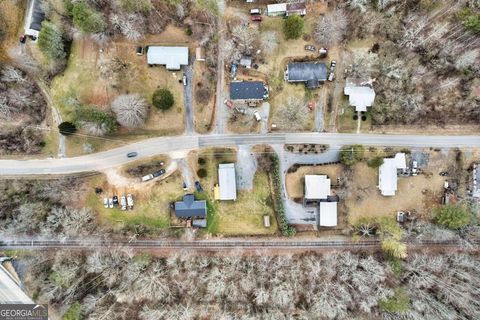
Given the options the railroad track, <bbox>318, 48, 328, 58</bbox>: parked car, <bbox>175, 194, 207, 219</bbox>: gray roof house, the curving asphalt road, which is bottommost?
the railroad track

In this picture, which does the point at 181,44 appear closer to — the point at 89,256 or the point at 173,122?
the point at 173,122

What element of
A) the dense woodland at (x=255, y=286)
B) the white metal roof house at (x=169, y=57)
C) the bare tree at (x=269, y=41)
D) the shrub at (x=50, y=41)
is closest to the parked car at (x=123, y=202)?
the dense woodland at (x=255, y=286)

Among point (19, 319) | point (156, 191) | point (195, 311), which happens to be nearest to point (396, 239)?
point (195, 311)

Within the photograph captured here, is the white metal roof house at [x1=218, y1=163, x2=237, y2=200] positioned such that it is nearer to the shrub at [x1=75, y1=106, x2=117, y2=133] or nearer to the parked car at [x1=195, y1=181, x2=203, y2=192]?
the parked car at [x1=195, y1=181, x2=203, y2=192]

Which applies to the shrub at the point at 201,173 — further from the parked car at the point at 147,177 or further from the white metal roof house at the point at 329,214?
the white metal roof house at the point at 329,214

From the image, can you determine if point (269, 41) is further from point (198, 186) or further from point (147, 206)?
point (147, 206)

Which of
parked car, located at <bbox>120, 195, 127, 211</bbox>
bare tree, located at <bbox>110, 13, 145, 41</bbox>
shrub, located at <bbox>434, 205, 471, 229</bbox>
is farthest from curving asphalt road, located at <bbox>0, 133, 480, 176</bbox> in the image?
bare tree, located at <bbox>110, 13, 145, 41</bbox>

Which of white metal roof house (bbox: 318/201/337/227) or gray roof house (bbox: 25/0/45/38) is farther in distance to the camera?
gray roof house (bbox: 25/0/45/38)
